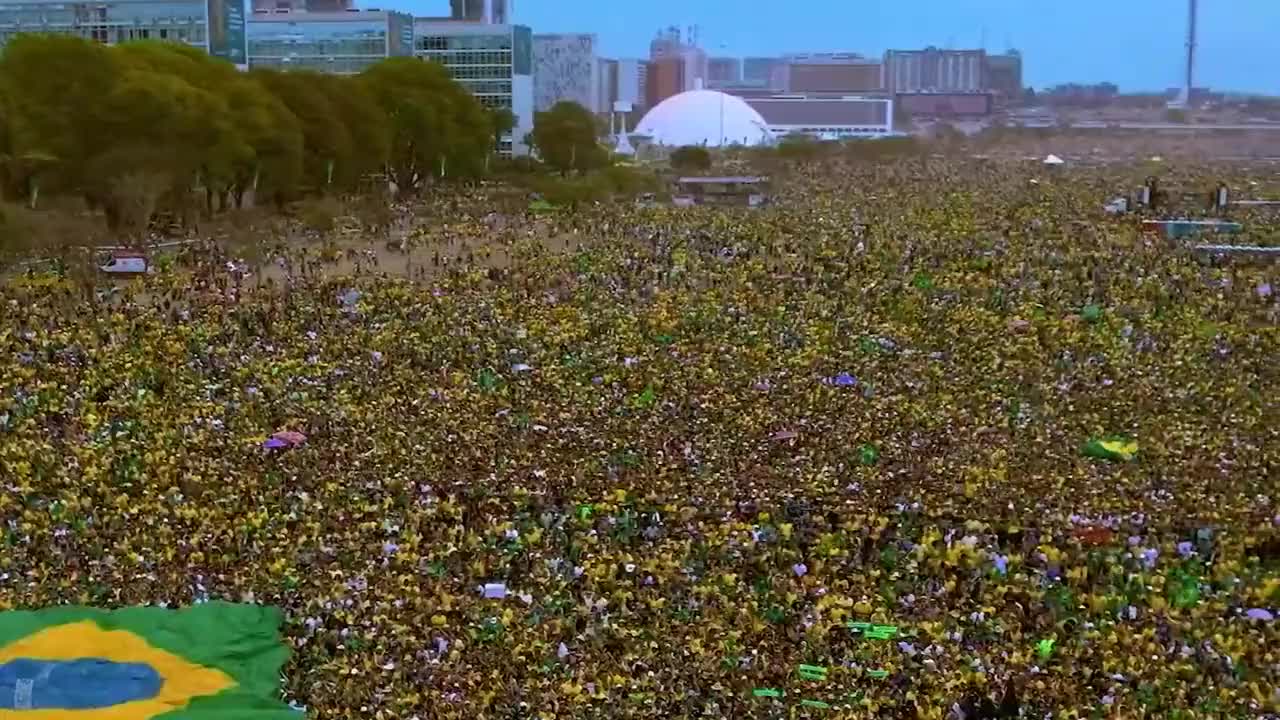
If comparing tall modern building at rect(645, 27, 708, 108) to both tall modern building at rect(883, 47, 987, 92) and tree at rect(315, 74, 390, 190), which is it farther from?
tree at rect(315, 74, 390, 190)

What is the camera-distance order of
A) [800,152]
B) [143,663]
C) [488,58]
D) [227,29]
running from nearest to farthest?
[143,663] → [227,29] → [800,152] → [488,58]

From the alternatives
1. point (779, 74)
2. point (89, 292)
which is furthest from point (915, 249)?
point (779, 74)

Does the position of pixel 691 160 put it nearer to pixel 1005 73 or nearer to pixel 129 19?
pixel 129 19

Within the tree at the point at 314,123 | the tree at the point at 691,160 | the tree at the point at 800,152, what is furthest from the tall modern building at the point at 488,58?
the tree at the point at 314,123

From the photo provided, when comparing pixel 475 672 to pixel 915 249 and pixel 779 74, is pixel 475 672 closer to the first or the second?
pixel 915 249

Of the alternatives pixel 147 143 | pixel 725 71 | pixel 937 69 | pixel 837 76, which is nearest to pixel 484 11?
pixel 147 143

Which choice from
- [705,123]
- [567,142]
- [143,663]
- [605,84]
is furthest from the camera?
[605,84]

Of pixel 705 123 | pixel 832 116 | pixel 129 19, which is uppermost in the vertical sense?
pixel 129 19

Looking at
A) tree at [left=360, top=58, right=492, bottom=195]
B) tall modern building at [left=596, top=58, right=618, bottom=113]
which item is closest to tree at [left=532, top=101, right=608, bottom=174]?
tree at [left=360, top=58, right=492, bottom=195]
